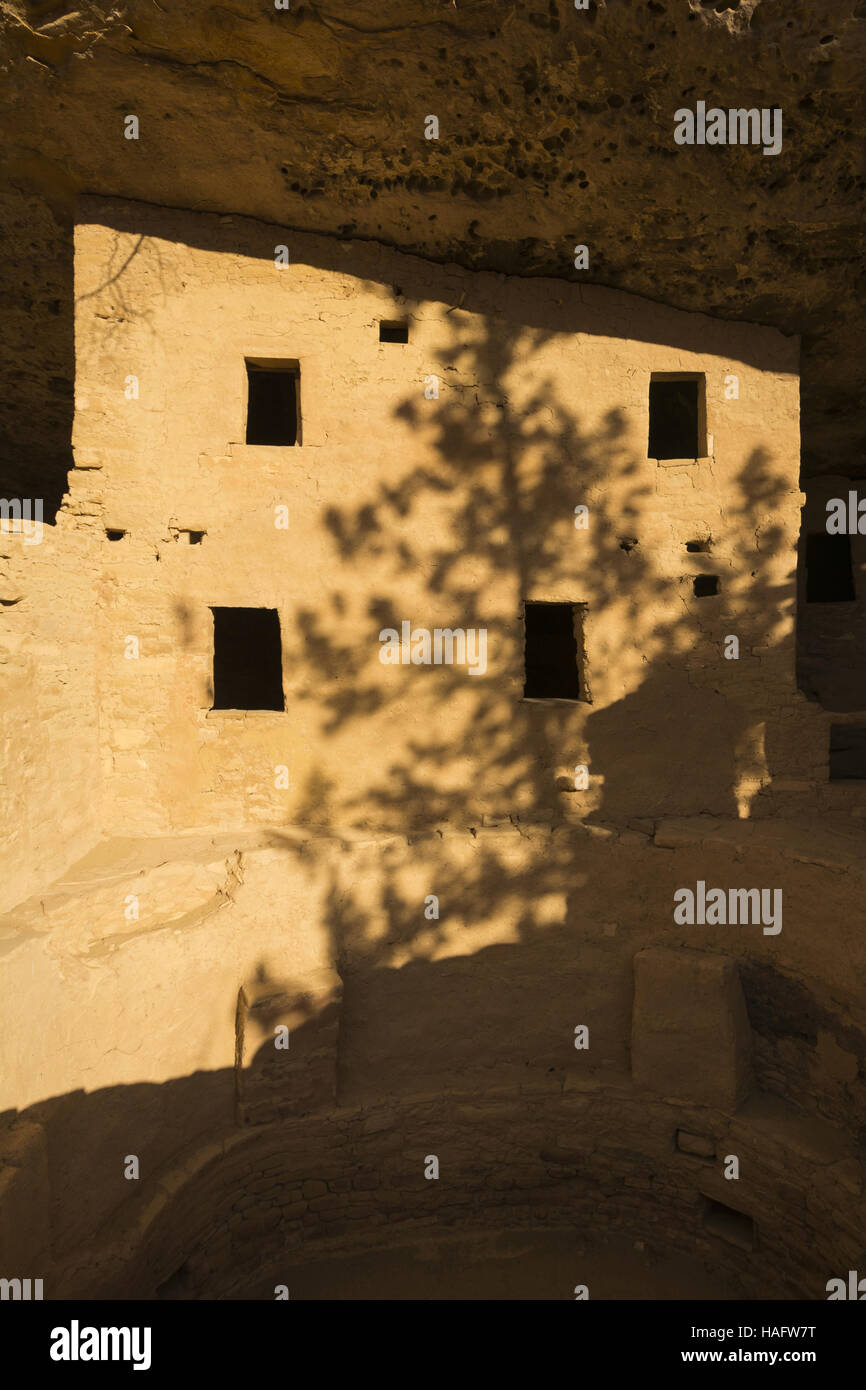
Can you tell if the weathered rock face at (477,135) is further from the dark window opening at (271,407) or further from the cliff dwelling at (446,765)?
the dark window opening at (271,407)

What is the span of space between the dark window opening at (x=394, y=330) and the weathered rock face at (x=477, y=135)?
1.67 feet

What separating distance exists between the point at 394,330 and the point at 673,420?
348 cm

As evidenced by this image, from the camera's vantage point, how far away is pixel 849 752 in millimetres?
8086

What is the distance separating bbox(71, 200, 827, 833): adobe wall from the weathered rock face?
0.97 feet

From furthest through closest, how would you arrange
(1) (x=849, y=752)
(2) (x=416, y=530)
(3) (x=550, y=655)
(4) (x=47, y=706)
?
(3) (x=550, y=655)
(1) (x=849, y=752)
(2) (x=416, y=530)
(4) (x=47, y=706)

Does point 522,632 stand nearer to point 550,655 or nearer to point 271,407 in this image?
point 550,655

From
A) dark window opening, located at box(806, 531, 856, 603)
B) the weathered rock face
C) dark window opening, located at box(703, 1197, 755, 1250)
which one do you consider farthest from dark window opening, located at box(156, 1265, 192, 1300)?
dark window opening, located at box(806, 531, 856, 603)

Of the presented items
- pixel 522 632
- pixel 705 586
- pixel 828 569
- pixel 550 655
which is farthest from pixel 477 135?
pixel 828 569

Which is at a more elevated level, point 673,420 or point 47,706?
point 673,420

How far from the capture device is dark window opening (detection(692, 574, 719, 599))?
636 cm

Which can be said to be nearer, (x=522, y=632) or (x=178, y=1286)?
(x=178, y=1286)

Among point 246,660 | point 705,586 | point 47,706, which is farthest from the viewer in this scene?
point 246,660
